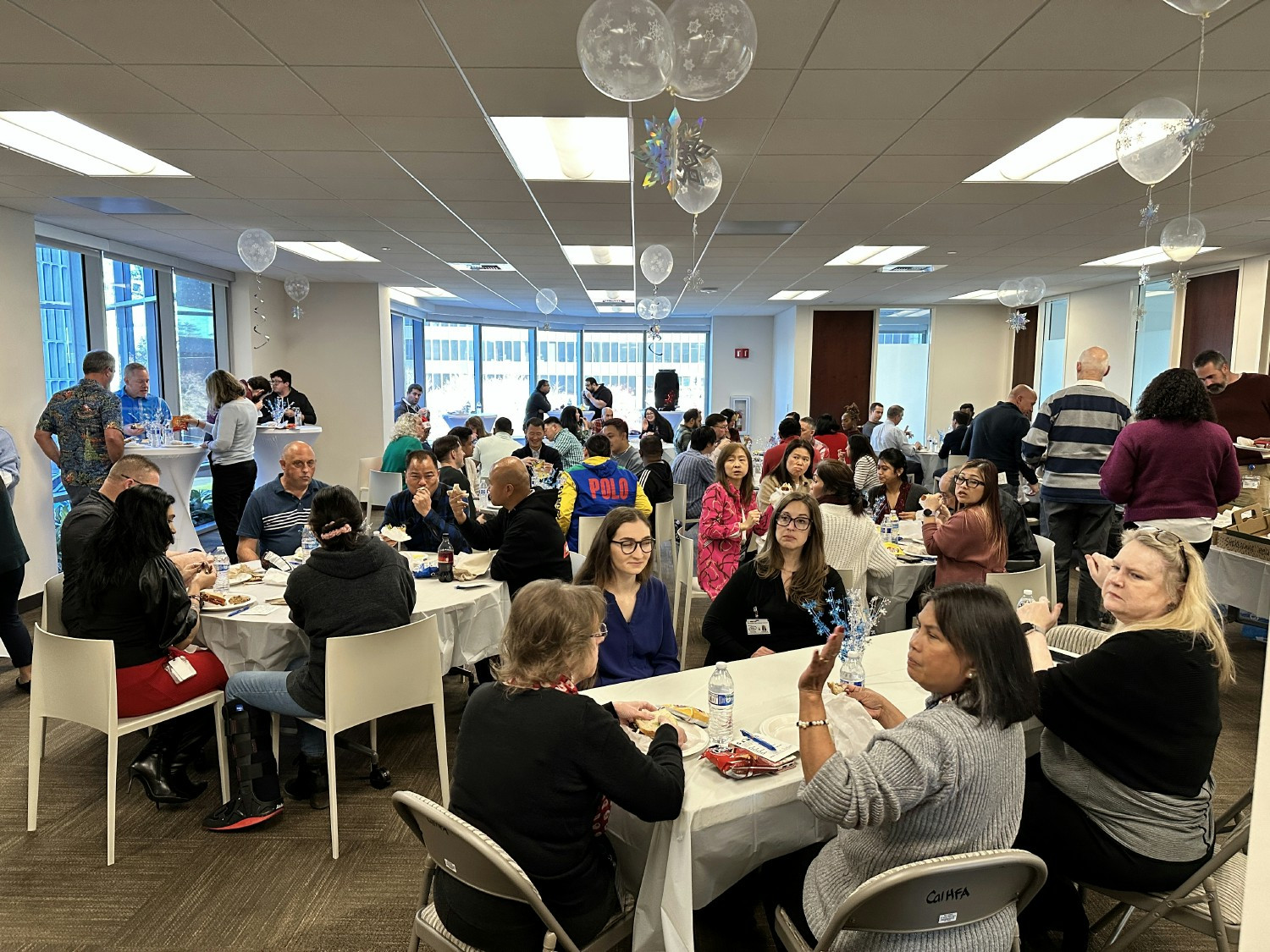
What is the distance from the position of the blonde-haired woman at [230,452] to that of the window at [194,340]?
2.99 m

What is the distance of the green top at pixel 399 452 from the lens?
664 cm

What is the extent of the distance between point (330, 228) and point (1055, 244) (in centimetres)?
682

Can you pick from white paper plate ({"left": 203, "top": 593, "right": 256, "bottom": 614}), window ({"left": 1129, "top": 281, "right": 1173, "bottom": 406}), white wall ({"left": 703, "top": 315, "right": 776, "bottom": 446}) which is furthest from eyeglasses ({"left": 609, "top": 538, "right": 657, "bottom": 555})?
white wall ({"left": 703, "top": 315, "right": 776, "bottom": 446})

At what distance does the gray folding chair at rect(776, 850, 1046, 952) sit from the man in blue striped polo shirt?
3.94 m

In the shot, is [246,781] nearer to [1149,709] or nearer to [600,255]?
[1149,709]

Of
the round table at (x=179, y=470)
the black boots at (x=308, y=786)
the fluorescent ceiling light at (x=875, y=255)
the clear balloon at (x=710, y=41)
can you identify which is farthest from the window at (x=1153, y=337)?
the round table at (x=179, y=470)

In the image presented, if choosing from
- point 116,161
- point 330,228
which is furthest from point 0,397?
point 330,228

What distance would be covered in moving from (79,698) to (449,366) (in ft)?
46.1

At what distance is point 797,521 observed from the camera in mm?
3164

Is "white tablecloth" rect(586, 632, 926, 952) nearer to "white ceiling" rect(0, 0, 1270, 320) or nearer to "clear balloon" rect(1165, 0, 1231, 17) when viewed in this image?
"clear balloon" rect(1165, 0, 1231, 17)

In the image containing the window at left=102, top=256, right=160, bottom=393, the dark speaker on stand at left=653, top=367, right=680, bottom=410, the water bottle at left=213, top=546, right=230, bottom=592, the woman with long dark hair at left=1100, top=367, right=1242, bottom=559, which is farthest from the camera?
the dark speaker on stand at left=653, top=367, right=680, bottom=410

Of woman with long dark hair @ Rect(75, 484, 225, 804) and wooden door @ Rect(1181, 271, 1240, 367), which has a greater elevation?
wooden door @ Rect(1181, 271, 1240, 367)

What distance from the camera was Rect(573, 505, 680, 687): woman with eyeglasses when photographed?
2.84m

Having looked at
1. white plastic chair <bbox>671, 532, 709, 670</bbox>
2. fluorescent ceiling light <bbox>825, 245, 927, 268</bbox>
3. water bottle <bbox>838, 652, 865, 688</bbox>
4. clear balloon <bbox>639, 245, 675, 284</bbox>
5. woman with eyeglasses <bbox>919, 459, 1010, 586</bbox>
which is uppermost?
fluorescent ceiling light <bbox>825, 245, 927, 268</bbox>
